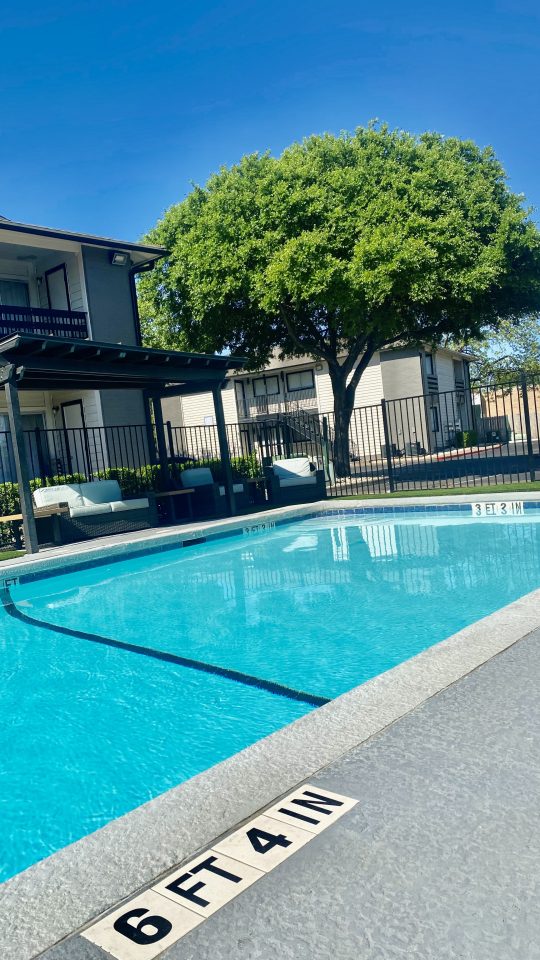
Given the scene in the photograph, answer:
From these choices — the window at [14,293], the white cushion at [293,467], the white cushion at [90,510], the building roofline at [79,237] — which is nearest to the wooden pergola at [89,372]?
the white cushion at [90,510]

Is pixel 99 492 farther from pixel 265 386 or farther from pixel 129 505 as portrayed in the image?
pixel 265 386

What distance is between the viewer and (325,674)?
4.29 meters

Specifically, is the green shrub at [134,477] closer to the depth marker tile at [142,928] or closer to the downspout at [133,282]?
the downspout at [133,282]

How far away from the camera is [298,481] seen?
49.3ft

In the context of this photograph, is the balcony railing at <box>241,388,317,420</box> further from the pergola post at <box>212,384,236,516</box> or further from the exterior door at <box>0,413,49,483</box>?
the pergola post at <box>212,384,236,516</box>

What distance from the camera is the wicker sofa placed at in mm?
11578

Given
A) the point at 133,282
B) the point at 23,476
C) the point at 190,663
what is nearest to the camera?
the point at 190,663

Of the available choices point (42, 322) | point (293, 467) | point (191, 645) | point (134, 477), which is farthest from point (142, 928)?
point (42, 322)

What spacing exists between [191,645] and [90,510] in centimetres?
692

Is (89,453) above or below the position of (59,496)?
above

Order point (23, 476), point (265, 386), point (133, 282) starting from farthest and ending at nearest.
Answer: point (265, 386) → point (133, 282) → point (23, 476)

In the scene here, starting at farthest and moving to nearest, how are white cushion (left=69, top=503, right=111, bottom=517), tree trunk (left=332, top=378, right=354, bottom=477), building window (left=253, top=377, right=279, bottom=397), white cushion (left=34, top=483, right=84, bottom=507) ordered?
building window (left=253, top=377, right=279, bottom=397)
tree trunk (left=332, top=378, right=354, bottom=477)
white cushion (left=34, top=483, right=84, bottom=507)
white cushion (left=69, top=503, right=111, bottom=517)

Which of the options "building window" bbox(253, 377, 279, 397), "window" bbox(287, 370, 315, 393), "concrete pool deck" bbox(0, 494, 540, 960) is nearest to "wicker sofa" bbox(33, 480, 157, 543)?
"concrete pool deck" bbox(0, 494, 540, 960)

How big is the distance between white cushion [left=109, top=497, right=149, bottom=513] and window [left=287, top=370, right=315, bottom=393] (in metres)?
21.5
